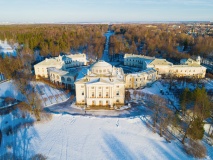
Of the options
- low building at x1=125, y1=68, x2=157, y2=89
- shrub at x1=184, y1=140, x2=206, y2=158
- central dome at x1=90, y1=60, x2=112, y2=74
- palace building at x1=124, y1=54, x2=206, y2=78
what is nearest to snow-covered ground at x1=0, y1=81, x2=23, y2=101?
central dome at x1=90, y1=60, x2=112, y2=74

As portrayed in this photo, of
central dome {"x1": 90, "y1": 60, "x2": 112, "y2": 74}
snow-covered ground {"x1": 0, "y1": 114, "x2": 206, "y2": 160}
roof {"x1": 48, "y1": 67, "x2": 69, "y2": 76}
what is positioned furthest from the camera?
roof {"x1": 48, "y1": 67, "x2": 69, "y2": 76}

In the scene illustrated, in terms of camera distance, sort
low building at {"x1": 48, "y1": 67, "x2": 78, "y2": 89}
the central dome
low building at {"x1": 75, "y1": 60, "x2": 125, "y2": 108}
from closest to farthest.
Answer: low building at {"x1": 75, "y1": 60, "x2": 125, "y2": 108} → the central dome → low building at {"x1": 48, "y1": 67, "x2": 78, "y2": 89}

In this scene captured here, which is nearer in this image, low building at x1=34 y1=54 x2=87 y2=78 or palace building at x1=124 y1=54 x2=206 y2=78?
low building at x1=34 y1=54 x2=87 y2=78

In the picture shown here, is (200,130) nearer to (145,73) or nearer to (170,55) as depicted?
(145,73)

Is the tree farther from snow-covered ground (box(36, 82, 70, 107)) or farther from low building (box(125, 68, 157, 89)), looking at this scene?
snow-covered ground (box(36, 82, 70, 107))

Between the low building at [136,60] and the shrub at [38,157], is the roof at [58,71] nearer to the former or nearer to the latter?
the low building at [136,60]

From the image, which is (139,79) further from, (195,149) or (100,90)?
(195,149)

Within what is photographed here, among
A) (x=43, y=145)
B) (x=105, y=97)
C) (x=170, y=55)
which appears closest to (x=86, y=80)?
(x=105, y=97)
